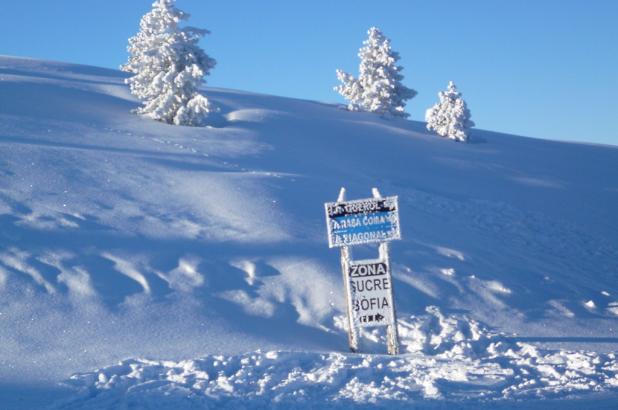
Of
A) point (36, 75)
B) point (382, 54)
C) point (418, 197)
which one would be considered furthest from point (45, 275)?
point (382, 54)

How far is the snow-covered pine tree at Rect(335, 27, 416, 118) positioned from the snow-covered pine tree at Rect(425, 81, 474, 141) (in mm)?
5138

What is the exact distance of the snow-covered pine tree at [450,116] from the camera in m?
31.5

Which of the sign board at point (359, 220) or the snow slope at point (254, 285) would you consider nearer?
the snow slope at point (254, 285)

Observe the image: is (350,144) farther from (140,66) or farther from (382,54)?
(382,54)

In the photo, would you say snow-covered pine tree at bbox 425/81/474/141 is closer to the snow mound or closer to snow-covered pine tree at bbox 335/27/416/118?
snow-covered pine tree at bbox 335/27/416/118

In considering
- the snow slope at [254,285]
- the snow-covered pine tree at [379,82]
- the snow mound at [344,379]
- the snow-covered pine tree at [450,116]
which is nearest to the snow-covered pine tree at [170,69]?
the snow slope at [254,285]

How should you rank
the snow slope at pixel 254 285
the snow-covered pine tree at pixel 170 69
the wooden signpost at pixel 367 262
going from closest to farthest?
the snow slope at pixel 254 285 < the wooden signpost at pixel 367 262 < the snow-covered pine tree at pixel 170 69

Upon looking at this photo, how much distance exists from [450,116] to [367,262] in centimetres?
2447

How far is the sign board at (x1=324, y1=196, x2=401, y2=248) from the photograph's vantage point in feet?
29.1

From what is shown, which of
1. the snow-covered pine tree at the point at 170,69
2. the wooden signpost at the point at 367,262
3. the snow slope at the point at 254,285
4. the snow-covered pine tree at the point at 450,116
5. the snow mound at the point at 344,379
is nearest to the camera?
the snow mound at the point at 344,379

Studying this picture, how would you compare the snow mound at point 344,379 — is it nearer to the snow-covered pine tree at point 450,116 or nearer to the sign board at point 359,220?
the sign board at point 359,220

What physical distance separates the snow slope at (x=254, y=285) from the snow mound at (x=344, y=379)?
0.09 feet

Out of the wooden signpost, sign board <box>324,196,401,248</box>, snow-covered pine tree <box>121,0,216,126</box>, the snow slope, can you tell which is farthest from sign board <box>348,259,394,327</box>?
snow-covered pine tree <box>121,0,216,126</box>

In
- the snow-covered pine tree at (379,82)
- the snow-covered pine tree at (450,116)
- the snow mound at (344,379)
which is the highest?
the snow-covered pine tree at (379,82)
